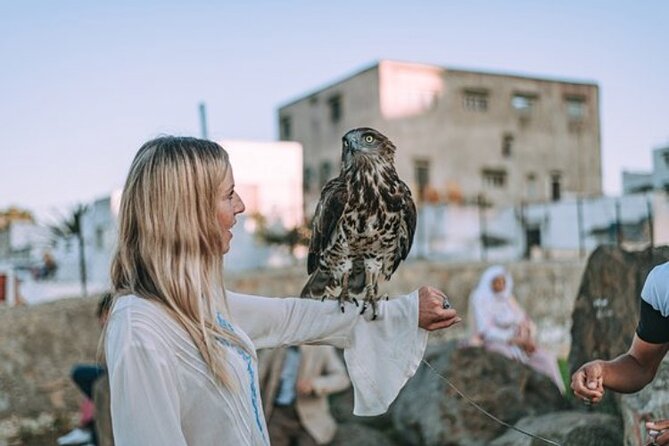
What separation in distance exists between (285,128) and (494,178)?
9.72 m

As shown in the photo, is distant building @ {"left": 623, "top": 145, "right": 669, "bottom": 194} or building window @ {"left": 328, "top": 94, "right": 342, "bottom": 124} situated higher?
building window @ {"left": 328, "top": 94, "right": 342, "bottom": 124}

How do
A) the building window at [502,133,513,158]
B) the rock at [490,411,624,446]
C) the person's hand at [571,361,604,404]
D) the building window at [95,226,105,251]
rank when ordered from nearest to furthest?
the person's hand at [571,361,604,404] → the rock at [490,411,624,446] → the building window at [95,226,105,251] → the building window at [502,133,513,158]

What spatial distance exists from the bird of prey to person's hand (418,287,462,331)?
0.19 meters

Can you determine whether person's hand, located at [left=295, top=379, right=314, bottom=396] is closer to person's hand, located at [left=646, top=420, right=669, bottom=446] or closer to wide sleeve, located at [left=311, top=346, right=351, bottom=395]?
wide sleeve, located at [left=311, top=346, right=351, bottom=395]

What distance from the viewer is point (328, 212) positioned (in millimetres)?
3014

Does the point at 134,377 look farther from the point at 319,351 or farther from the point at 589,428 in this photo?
the point at 319,351

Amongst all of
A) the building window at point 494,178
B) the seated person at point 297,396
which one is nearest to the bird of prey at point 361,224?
the seated person at point 297,396

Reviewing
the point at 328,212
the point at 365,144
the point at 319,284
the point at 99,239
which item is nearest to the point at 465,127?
the point at 99,239

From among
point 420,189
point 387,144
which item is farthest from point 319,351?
point 420,189

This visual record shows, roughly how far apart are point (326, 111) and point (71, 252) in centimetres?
2032

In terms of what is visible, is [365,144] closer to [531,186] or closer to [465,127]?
[465,127]

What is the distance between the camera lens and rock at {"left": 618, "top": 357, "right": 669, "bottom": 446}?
3.64 meters

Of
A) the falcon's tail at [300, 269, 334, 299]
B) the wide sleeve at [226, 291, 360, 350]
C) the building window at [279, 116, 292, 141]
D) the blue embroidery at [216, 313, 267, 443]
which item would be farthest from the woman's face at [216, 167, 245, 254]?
the building window at [279, 116, 292, 141]

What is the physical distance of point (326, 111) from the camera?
31.5 meters
